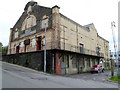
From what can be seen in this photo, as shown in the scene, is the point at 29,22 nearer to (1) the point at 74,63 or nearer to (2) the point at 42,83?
(1) the point at 74,63

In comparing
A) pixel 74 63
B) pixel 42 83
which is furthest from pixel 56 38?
pixel 42 83

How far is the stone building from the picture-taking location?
2059 cm

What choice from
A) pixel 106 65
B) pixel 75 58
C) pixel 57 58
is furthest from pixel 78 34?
pixel 106 65

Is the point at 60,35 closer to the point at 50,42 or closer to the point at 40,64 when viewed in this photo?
the point at 50,42

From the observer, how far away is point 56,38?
2073 centimetres

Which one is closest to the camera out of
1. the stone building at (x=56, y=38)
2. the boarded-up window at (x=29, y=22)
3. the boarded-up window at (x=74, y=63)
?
the stone building at (x=56, y=38)

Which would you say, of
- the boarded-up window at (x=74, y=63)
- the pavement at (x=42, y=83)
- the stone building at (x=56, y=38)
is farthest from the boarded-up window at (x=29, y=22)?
the pavement at (x=42, y=83)

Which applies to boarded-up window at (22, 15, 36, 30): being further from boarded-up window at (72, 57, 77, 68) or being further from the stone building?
boarded-up window at (72, 57, 77, 68)

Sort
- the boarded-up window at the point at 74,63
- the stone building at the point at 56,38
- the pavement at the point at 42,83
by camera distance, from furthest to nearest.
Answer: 1. the boarded-up window at the point at 74,63
2. the stone building at the point at 56,38
3. the pavement at the point at 42,83

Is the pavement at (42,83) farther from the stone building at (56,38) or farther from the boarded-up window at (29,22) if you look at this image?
the boarded-up window at (29,22)

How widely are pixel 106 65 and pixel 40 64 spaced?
28.4m

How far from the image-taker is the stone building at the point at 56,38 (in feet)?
67.5

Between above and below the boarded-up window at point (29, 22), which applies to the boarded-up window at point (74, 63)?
below

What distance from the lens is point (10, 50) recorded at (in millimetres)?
32500
